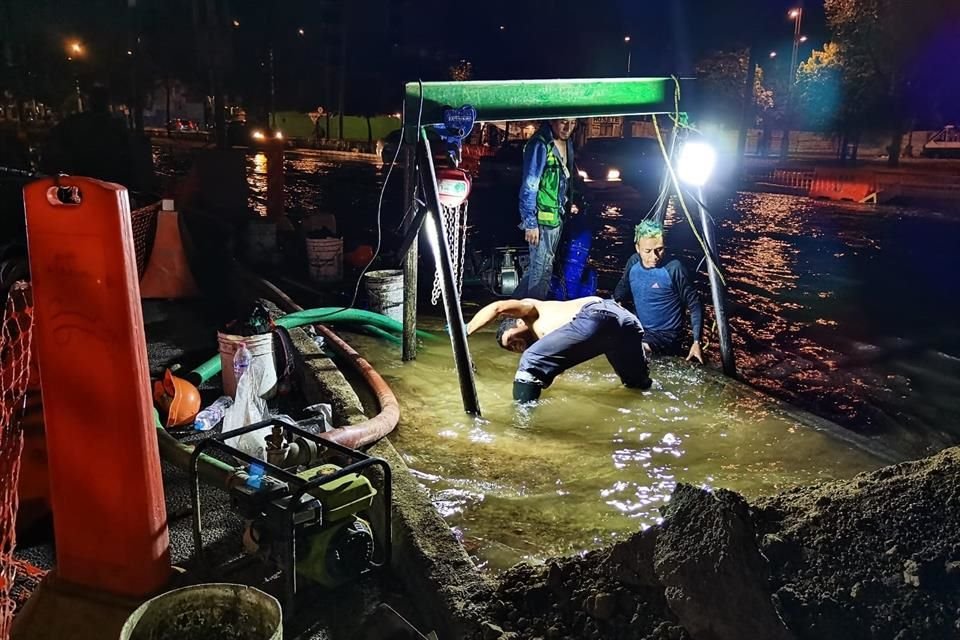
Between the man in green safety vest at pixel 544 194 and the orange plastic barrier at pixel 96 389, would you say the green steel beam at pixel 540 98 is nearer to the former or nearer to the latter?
the man in green safety vest at pixel 544 194

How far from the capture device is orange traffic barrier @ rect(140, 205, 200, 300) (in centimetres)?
964

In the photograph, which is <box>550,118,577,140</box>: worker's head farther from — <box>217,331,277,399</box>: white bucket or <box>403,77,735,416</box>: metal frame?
<box>217,331,277,399</box>: white bucket

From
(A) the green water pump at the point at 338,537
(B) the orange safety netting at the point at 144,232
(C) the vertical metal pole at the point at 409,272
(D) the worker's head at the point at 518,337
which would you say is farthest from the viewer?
(B) the orange safety netting at the point at 144,232

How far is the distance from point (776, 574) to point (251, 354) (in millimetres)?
4413

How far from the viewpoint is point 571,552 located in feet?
13.9

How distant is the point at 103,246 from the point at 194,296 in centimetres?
743

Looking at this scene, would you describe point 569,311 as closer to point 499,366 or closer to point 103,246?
point 499,366

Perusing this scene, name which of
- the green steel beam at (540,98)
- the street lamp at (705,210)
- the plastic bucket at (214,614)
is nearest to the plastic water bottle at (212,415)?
the green steel beam at (540,98)

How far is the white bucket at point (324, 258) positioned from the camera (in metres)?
10.7

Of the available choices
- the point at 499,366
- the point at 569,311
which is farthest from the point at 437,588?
the point at 499,366

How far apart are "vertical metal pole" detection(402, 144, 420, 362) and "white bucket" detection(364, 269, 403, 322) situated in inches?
38.0

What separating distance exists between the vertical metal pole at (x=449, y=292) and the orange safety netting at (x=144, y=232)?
505cm

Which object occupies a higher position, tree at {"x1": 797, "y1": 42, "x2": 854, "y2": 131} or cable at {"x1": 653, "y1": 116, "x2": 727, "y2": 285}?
tree at {"x1": 797, "y1": 42, "x2": 854, "y2": 131}

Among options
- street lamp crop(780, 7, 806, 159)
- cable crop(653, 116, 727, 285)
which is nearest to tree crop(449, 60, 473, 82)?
street lamp crop(780, 7, 806, 159)
